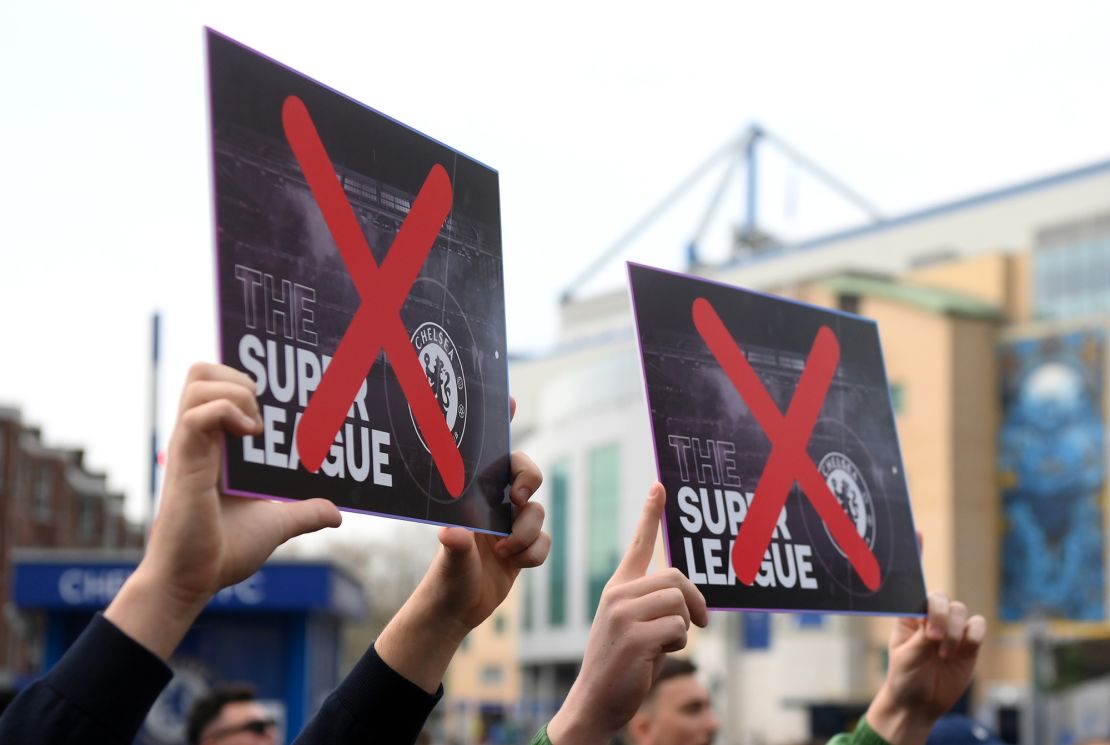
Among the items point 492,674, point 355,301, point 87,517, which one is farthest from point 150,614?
point 492,674

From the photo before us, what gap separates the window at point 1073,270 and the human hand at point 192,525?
4938cm

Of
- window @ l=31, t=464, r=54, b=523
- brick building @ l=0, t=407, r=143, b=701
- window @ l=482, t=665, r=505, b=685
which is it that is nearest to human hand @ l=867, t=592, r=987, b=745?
brick building @ l=0, t=407, r=143, b=701

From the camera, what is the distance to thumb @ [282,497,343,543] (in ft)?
7.05

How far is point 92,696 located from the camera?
1.85 m

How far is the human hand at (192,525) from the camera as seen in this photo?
194 cm

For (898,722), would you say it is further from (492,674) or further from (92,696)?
(492,674)

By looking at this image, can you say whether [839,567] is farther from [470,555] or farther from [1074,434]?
[1074,434]

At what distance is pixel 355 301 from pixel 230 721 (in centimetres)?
366

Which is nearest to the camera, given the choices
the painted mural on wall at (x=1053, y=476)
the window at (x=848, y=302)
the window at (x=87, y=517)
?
the window at (x=848, y=302)

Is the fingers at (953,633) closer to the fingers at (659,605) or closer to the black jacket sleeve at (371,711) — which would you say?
the fingers at (659,605)

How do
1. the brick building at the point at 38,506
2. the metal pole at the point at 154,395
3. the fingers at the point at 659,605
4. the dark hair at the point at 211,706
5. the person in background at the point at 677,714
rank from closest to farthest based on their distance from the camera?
1. the fingers at the point at 659,605
2. the person in background at the point at 677,714
3. the dark hair at the point at 211,706
4. the metal pole at the point at 154,395
5. the brick building at the point at 38,506

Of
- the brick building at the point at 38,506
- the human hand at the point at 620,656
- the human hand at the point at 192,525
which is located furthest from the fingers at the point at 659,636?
the brick building at the point at 38,506

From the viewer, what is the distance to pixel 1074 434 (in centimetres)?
4947

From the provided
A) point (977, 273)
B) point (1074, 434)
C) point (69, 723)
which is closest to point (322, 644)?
point (69, 723)
